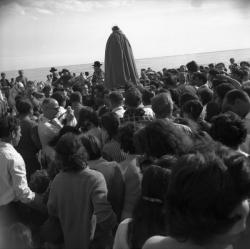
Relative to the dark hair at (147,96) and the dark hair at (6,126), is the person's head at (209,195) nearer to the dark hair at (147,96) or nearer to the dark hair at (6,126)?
the dark hair at (6,126)

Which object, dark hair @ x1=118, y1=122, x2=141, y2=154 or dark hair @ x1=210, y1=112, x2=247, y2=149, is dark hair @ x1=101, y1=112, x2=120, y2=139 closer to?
dark hair @ x1=118, y1=122, x2=141, y2=154

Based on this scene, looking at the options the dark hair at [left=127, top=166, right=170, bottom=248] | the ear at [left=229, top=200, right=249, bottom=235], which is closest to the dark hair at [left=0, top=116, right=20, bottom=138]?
the dark hair at [left=127, top=166, right=170, bottom=248]

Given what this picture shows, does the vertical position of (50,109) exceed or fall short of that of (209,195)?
it falls short

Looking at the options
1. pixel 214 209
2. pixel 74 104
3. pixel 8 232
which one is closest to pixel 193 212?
pixel 214 209

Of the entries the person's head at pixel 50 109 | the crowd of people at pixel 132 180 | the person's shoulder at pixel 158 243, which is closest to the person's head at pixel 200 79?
the crowd of people at pixel 132 180

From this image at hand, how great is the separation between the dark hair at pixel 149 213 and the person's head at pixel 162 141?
2.38 feet

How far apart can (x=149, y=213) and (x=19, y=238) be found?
1.20 meters

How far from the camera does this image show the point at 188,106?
414 centimetres

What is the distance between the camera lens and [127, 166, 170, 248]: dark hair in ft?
5.96

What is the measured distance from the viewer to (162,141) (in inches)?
103

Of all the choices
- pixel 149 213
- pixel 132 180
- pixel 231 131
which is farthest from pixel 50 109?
pixel 149 213

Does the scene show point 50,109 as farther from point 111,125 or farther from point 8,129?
point 8,129

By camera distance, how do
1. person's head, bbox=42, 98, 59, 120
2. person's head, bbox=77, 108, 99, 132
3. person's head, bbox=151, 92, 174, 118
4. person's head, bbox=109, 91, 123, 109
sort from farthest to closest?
1. person's head, bbox=109, 91, 123, 109
2. person's head, bbox=42, 98, 59, 120
3. person's head, bbox=77, 108, 99, 132
4. person's head, bbox=151, 92, 174, 118

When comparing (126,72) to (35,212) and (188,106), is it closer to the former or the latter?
(188,106)
